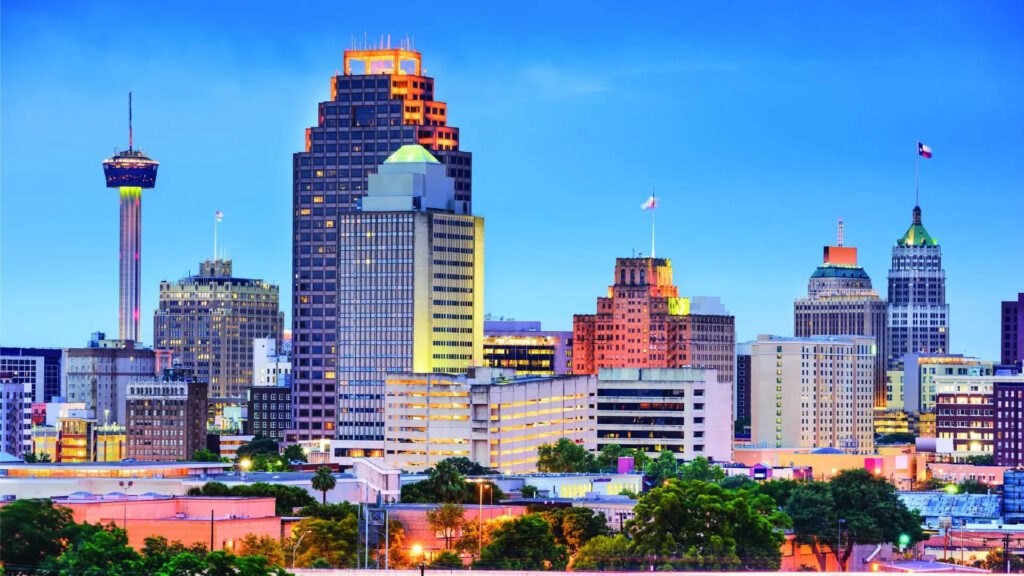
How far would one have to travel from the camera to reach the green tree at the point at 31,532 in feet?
548

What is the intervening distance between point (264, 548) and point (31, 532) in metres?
24.1

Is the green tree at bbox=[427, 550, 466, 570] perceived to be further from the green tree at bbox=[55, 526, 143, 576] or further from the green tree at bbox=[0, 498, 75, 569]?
the green tree at bbox=[55, 526, 143, 576]

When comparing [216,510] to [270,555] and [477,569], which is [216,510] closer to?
[270,555]

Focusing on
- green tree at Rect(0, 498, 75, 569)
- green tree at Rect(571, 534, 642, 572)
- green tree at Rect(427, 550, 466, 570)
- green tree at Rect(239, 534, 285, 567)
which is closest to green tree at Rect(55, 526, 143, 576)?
green tree at Rect(0, 498, 75, 569)

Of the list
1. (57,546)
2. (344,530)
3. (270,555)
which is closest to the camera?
(57,546)

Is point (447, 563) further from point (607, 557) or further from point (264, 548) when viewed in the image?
point (264, 548)

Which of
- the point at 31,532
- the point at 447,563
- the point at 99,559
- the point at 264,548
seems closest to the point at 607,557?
the point at 447,563

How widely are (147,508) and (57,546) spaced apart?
2490cm

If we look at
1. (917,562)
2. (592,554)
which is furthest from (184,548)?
(917,562)

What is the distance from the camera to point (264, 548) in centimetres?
18788

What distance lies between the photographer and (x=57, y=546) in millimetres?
170125

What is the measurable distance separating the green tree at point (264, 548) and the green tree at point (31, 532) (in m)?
18.0

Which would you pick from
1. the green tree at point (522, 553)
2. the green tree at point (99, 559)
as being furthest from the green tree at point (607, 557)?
the green tree at point (99, 559)

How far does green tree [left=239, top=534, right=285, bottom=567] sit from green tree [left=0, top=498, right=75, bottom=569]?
18.0 m
